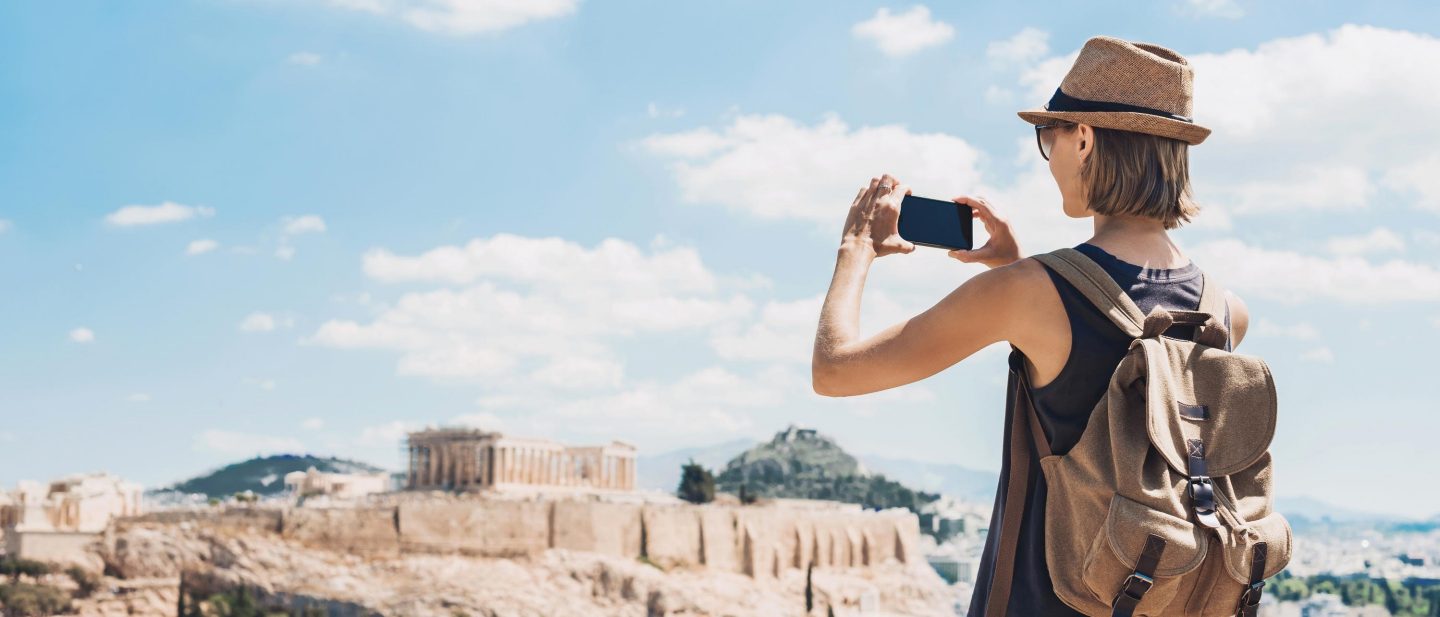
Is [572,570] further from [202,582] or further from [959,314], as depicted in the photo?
[959,314]

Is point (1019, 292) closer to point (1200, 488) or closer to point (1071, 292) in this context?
point (1071, 292)

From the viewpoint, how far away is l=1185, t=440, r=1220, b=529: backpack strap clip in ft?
5.06

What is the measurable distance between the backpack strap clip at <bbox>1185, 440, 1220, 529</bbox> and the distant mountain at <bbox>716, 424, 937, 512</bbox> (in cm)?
6562

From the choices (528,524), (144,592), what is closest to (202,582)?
(144,592)

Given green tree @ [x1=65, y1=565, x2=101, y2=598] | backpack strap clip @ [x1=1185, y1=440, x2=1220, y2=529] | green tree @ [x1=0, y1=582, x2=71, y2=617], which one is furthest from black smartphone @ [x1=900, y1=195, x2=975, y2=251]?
green tree @ [x1=65, y1=565, x2=101, y2=598]

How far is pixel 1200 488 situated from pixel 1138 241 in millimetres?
370

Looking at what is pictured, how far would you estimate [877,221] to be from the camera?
1979 mm

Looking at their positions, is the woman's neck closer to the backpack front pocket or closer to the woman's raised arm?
the woman's raised arm

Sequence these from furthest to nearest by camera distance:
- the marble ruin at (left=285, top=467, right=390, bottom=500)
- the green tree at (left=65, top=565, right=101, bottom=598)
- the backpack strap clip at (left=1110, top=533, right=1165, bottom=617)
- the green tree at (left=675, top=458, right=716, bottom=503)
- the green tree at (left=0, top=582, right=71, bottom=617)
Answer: the marble ruin at (left=285, top=467, right=390, bottom=500) < the green tree at (left=675, top=458, right=716, bottom=503) < the green tree at (left=65, top=565, right=101, bottom=598) < the green tree at (left=0, top=582, right=71, bottom=617) < the backpack strap clip at (left=1110, top=533, right=1165, bottom=617)

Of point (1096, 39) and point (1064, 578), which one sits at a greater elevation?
point (1096, 39)

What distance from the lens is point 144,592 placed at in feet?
119

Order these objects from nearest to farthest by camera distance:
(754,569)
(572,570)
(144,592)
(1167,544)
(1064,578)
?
(1167,544), (1064,578), (144,592), (572,570), (754,569)

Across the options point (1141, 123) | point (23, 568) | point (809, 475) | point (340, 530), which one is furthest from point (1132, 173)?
point (809, 475)

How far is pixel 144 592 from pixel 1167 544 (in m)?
38.5
